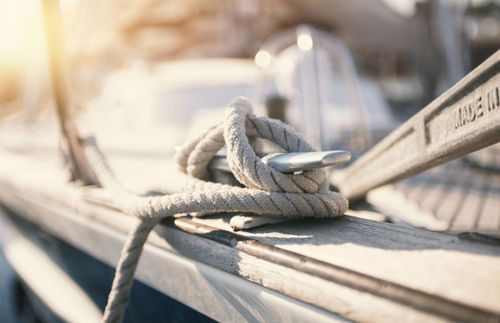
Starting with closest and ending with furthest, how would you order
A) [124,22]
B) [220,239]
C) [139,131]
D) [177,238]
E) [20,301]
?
[220,239] → [177,238] → [20,301] → [139,131] → [124,22]

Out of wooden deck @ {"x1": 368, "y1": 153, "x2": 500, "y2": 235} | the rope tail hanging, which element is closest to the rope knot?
the rope tail hanging

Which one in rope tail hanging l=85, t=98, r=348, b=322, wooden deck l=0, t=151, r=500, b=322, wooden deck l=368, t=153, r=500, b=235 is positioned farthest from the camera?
wooden deck l=368, t=153, r=500, b=235

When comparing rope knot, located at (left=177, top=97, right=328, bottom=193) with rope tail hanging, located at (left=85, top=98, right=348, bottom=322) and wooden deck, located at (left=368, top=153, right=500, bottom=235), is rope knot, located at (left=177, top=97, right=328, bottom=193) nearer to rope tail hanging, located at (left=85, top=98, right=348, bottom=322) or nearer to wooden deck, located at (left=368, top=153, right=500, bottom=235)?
rope tail hanging, located at (left=85, top=98, right=348, bottom=322)

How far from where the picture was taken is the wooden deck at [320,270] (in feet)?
2.26

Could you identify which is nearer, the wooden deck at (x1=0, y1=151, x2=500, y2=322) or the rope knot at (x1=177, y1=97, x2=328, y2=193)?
the wooden deck at (x1=0, y1=151, x2=500, y2=322)

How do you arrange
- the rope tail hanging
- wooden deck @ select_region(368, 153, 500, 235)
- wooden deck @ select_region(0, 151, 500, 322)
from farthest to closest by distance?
wooden deck @ select_region(368, 153, 500, 235) → the rope tail hanging → wooden deck @ select_region(0, 151, 500, 322)

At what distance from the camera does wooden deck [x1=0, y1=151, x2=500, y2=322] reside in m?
0.69

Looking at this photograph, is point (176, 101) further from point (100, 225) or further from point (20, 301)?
point (100, 225)

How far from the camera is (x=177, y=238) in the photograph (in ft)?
3.77

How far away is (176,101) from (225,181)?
2789mm

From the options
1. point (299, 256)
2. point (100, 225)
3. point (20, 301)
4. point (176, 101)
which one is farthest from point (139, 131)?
point (299, 256)

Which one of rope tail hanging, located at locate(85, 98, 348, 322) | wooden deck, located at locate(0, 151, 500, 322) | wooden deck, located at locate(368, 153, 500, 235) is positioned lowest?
wooden deck, located at locate(368, 153, 500, 235)

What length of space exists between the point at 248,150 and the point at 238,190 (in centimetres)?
9

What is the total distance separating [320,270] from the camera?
807 millimetres
